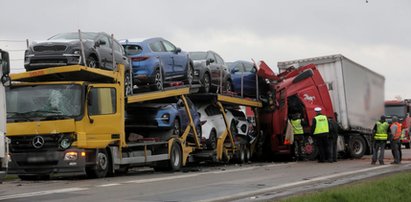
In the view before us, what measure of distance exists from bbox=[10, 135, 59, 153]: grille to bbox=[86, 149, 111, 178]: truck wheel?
1.11 m

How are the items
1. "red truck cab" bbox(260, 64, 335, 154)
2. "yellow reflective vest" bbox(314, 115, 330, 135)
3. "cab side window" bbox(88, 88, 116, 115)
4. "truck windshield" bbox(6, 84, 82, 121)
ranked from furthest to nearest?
"red truck cab" bbox(260, 64, 335, 154) < "yellow reflective vest" bbox(314, 115, 330, 135) < "cab side window" bbox(88, 88, 116, 115) < "truck windshield" bbox(6, 84, 82, 121)

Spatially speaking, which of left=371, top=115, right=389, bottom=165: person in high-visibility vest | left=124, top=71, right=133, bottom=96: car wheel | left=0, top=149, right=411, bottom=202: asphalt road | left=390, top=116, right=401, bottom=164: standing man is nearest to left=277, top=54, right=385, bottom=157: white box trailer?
left=371, top=115, right=389, bottom=165: person in high-visibility vest

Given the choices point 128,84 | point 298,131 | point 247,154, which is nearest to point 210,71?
point 298,131

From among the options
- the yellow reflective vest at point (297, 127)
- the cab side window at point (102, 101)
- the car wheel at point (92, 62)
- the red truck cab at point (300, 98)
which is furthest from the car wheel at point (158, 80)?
the yellow reflective vest at point (297, 127)

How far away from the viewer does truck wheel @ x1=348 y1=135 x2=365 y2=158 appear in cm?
2370

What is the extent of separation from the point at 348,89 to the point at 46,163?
12851mm

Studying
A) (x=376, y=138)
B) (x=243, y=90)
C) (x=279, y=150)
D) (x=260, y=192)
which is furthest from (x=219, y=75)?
(x=260, y=192)

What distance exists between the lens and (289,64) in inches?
982

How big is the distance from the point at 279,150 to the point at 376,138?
442 centimetres

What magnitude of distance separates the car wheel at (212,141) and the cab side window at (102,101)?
242 inches

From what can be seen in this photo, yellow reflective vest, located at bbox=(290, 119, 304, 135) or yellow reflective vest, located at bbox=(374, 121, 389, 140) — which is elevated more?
yellow reflective vest, located at bbox=(290, 119, 304, 135)

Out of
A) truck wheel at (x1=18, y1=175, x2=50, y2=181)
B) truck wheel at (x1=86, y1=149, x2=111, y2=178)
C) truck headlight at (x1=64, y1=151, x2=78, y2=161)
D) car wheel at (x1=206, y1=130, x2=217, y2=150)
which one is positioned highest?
car wheel at (x1=206, y1=130, x2=217, y2=150)

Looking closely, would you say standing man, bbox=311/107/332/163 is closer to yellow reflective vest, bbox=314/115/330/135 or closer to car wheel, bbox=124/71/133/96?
yellow reflective vest, bbox=314/115/330/135

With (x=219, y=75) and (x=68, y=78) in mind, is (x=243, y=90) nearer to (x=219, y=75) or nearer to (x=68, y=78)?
(x=219, y=75)
